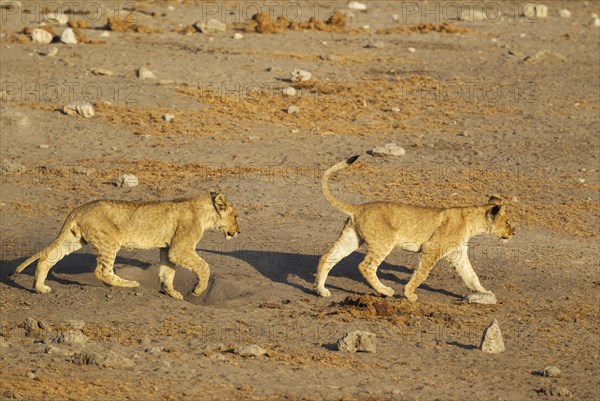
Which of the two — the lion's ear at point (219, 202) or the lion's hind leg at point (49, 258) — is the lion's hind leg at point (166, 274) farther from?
the lion's hind leg at point (49, 258)

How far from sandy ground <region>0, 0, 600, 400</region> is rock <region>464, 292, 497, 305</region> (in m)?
0.15

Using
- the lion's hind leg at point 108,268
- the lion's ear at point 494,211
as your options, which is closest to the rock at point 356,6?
the lion's ear at point 494,211

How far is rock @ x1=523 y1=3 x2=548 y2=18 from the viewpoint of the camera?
3209cm

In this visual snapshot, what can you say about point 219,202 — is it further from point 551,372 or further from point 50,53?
point 50,53

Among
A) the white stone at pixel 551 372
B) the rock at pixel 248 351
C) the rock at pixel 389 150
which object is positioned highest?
the rock at pixel 248 351

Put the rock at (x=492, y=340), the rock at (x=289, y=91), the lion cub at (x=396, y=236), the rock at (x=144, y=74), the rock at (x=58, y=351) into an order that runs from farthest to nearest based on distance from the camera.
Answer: the rock at (x=144, y=74) < the rock at (x=289, y=91) < the lion cub at (x=396, y=236) < the rock at (x=492, y=340) < the rock at (x=58, y=351)

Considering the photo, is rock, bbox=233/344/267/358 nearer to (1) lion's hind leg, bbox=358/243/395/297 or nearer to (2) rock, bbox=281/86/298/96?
(1) lion's hind leg, bbox=358/243/395/297

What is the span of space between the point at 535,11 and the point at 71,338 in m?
23.6

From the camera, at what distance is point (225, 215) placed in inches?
534

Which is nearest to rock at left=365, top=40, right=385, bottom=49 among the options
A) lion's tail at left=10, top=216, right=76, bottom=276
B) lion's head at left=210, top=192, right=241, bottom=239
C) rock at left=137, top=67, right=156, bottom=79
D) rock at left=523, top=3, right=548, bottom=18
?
rock at left=137, top=67, right=156, bottom=79

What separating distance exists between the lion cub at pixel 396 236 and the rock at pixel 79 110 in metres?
9.08

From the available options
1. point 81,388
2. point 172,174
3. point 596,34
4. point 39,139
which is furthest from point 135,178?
point 596,34

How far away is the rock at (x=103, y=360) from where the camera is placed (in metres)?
10.8

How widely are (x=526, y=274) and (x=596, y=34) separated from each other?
1674cm
